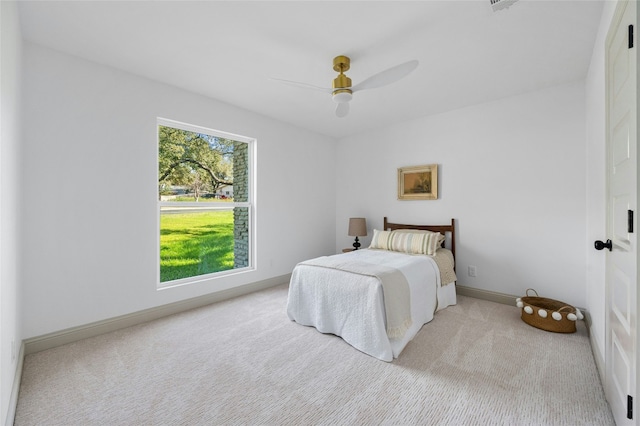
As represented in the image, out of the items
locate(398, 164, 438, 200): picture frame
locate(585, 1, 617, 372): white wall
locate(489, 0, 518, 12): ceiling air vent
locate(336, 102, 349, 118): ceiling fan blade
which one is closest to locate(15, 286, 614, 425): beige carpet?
locate(585, 1, 617, 372): white wall

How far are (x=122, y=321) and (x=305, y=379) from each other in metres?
2.02

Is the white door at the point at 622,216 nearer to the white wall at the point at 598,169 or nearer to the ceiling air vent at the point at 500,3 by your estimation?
the white wall at the point at 598,169

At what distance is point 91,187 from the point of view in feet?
8.34

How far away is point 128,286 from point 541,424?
343cm

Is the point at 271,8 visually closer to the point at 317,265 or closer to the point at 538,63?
the point at 317,265

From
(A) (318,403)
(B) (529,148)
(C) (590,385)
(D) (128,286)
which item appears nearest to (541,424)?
(C) (590,385)

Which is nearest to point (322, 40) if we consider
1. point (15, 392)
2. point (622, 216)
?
point (622, 216)

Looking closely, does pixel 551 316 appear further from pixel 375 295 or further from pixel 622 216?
pixel 375 295

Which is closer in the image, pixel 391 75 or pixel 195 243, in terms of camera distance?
pixel 391 75

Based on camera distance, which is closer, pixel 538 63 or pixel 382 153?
pixel 538 63

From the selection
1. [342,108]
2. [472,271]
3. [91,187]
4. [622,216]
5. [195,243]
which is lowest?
[472,271]

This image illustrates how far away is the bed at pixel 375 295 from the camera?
2.23 metres

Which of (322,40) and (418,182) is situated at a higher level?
(322,40)

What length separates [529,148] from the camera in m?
3.20
